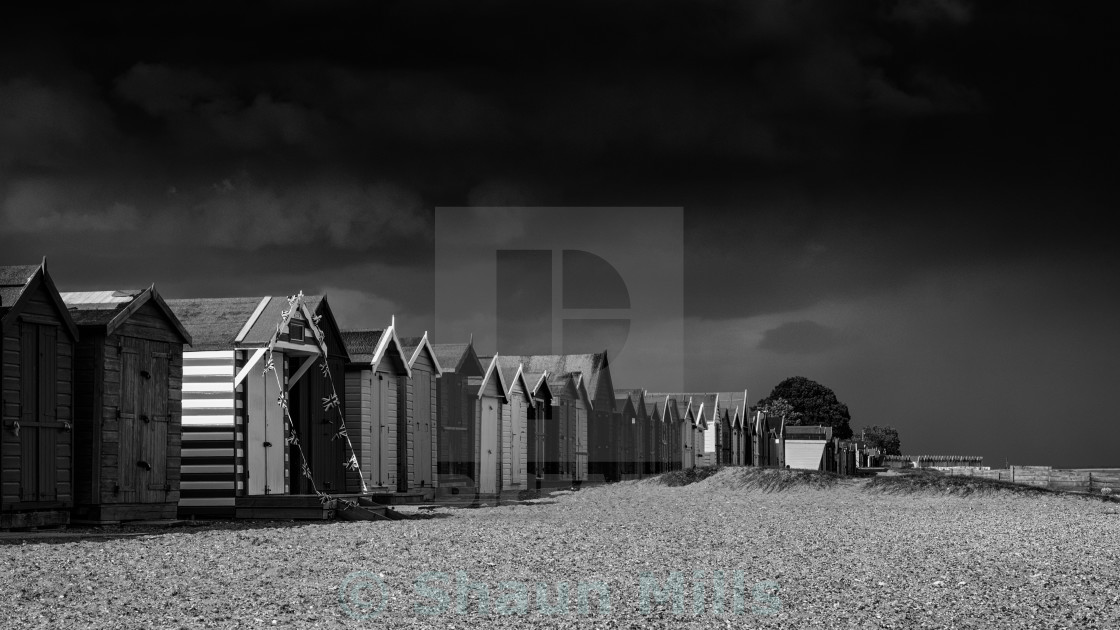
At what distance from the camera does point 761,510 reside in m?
29.4

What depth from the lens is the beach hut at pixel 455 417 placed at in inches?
1446

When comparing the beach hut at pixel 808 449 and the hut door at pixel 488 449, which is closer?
the hut door at pixel 488 449

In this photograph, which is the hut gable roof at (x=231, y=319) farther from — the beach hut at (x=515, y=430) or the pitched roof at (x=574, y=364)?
the pitched roof at (x=574, y=364)

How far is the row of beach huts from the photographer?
20.1 meters

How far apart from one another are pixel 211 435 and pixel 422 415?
10374mm

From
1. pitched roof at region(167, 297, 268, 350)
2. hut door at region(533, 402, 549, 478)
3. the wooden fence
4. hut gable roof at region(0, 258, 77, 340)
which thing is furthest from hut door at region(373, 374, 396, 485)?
the wooden fence

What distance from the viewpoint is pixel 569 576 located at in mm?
13992

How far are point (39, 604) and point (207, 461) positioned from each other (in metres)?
13.8

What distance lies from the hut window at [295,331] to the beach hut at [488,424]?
11.5 metres

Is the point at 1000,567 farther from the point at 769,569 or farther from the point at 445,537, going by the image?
the point at 445,537

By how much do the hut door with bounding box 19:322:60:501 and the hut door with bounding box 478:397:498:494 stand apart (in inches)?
766

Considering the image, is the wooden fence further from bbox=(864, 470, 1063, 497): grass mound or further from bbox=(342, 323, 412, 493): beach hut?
bbox=(342, 323, 412, 493): beach hut


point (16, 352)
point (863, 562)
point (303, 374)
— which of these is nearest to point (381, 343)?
point (303, 374)

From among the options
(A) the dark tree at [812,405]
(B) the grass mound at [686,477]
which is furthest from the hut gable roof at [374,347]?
(A) the dark tree at [812,405]
